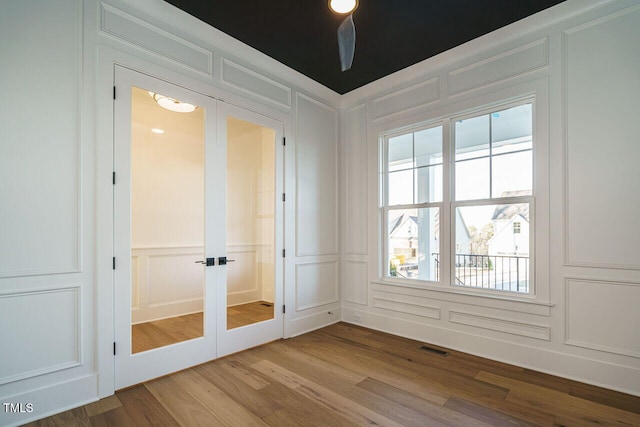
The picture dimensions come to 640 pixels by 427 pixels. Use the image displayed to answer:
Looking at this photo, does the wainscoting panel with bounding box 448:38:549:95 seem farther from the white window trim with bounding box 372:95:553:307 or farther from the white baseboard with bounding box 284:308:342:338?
the white baseboard with bounding box 284:308:342:338

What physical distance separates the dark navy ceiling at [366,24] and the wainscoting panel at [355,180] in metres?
0.86

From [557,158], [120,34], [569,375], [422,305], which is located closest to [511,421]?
[569,375]

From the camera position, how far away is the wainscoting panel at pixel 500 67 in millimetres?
2965

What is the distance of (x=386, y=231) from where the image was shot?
13.5 ft

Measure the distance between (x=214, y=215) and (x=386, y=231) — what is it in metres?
2.14

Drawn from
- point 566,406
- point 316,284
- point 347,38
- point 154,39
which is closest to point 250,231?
point 316,284

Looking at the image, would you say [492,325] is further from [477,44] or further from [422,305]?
[477,44]

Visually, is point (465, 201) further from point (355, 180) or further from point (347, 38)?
point (347, 38)

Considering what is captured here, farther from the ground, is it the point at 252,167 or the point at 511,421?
the point at 252,167

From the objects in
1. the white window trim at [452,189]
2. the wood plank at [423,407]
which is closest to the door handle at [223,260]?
the wood plank at [423,407]

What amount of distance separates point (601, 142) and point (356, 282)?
2933 millimetres

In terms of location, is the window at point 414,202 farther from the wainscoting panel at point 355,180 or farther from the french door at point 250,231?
the french door at point 250,231

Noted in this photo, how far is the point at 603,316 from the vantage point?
2611 mm

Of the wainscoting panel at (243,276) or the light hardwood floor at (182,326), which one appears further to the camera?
the wainscoting panel at (243,276)
